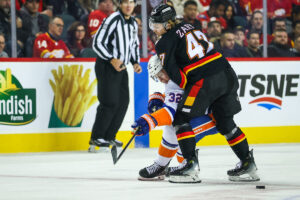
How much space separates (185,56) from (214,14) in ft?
11.5

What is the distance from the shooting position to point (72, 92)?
7316mm

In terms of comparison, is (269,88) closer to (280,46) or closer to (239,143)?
(280,46)

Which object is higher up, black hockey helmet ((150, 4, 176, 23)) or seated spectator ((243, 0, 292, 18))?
black hockey helmet ((150, 4, 176, 23))

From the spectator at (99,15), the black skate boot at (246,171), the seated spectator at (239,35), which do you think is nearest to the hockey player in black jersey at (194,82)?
the black skate boot at (246,171)

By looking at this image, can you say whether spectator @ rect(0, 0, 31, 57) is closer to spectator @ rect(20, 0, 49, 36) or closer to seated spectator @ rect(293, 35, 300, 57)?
spectator @ rect(20, 0, 49, 36)

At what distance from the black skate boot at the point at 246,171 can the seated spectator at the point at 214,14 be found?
3401 mm

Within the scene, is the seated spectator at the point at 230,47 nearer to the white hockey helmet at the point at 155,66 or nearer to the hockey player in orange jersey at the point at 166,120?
the hockey player in orange jersey at the point at 166,120

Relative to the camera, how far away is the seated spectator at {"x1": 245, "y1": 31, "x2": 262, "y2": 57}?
8.04 m

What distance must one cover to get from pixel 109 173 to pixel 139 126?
92 centimetres

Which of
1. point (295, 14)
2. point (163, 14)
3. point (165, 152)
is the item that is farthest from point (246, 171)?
point (295, 14)

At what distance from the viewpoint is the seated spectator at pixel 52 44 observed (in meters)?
7.23

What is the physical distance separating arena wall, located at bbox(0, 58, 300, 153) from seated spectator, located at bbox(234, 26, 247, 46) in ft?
0.98

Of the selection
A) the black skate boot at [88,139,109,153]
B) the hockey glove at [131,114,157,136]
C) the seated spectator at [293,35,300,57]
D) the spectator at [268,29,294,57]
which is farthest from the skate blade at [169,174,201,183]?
the seated spectator at [293,35,300,57]

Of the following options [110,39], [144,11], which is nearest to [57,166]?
[110,39]
